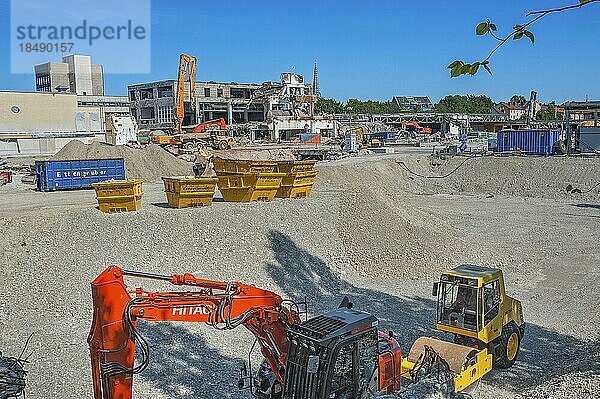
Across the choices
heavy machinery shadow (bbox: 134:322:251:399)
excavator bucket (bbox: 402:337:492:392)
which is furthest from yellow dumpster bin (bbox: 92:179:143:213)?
excavator bucket (bbox: 402:337:492:392)

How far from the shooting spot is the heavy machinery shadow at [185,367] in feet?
32.0

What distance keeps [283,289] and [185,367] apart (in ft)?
15.8

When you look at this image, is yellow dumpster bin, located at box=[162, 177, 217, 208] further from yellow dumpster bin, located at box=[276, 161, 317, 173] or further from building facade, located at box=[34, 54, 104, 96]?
building facade, located at box=[34, 54, 104, 96]

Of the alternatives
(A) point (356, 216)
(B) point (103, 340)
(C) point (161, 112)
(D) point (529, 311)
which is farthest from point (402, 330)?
(C) point (161, 112)

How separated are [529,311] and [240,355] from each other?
7.65 metres

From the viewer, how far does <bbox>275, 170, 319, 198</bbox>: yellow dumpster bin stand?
21.1 metres

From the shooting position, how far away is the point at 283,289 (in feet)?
49.5

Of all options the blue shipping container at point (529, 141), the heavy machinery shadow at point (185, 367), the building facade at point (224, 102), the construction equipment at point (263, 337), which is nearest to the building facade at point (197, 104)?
the building facade at point (224, 102)

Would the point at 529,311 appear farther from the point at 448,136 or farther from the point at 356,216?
the point at 448,136

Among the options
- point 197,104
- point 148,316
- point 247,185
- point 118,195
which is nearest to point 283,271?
point 247,185

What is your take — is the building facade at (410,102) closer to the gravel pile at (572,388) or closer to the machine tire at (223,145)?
the machine tire at (223,145)

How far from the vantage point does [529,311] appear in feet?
48.1

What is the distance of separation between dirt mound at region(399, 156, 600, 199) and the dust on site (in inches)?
39.1

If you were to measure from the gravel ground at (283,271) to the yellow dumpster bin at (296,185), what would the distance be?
1.72 feet
